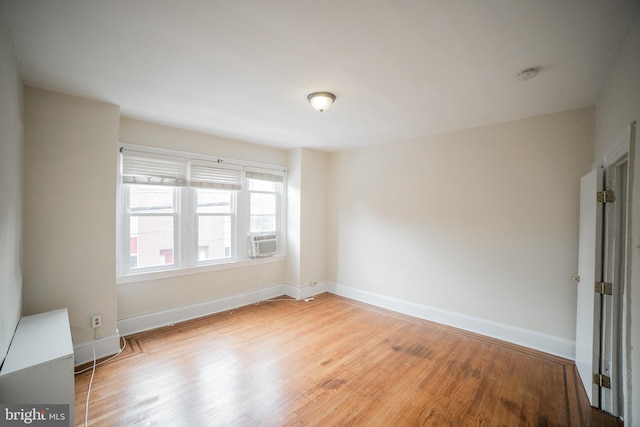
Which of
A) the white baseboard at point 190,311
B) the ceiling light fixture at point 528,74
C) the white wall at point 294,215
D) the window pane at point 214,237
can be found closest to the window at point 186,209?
the window pane at point 214,237

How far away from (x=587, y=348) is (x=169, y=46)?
157 inches

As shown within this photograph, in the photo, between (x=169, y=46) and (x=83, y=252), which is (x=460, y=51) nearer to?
(x=169, y=46)

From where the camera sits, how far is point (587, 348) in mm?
2277

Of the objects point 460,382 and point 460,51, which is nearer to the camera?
point 460,51

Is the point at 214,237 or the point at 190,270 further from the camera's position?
the point at 214,237

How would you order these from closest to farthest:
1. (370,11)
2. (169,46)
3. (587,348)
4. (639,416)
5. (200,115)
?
(639,416) < (370,11) < (169,46) < (587,348) < (200,115)

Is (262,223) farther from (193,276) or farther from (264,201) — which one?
(193,276)

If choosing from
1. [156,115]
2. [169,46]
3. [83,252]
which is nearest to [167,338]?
[83,252]

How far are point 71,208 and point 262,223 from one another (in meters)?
2.53

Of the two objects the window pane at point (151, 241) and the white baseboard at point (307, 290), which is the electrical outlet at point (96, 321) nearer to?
the window pane at point (151, 241)

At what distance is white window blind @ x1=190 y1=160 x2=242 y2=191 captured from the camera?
386 cm

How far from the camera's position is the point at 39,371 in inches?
65.8

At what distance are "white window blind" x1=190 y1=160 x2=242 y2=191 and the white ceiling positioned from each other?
Answer: 0.96 meters

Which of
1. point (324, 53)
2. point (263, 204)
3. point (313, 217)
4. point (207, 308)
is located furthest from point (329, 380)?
point (263, 204)
